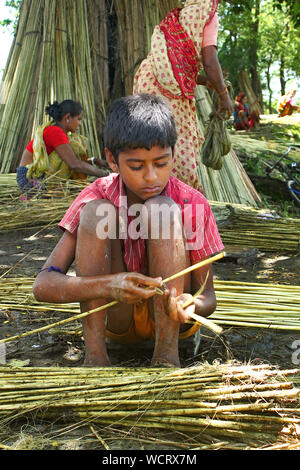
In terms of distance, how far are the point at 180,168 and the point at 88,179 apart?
1.64 meters

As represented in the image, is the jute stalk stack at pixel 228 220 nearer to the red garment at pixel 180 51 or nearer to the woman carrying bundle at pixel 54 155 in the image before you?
the woman carrying bundle at pixel 54 155

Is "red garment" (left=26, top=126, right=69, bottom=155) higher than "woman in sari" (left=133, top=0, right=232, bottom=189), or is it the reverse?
"woman in sari" (left=133, top=0, right=232, bottom=189)

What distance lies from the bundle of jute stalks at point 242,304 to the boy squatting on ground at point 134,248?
40 centimetres

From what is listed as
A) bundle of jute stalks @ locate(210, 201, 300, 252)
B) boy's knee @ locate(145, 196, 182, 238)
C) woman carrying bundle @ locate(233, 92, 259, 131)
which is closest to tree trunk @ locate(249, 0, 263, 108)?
woman carrying bundle @ locate(233, 92, 259, 131)

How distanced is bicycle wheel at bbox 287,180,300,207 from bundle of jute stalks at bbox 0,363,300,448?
13.3 feet

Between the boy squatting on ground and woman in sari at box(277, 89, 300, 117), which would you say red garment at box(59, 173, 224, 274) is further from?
woman in sari at box(277, 89, 300, 117)

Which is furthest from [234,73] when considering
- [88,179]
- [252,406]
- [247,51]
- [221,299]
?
[252,406]

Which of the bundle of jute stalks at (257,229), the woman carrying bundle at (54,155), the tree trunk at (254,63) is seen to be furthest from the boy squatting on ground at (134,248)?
the tree trunk at (254,63)

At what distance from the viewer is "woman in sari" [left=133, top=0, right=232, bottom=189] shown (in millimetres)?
3016

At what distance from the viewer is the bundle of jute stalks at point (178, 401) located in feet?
3.86

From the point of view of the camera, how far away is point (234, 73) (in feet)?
48.0

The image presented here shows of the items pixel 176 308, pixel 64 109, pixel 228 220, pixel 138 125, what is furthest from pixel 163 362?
pixel 64 109

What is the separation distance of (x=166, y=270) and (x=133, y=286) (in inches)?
5.8

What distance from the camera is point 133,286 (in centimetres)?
136
